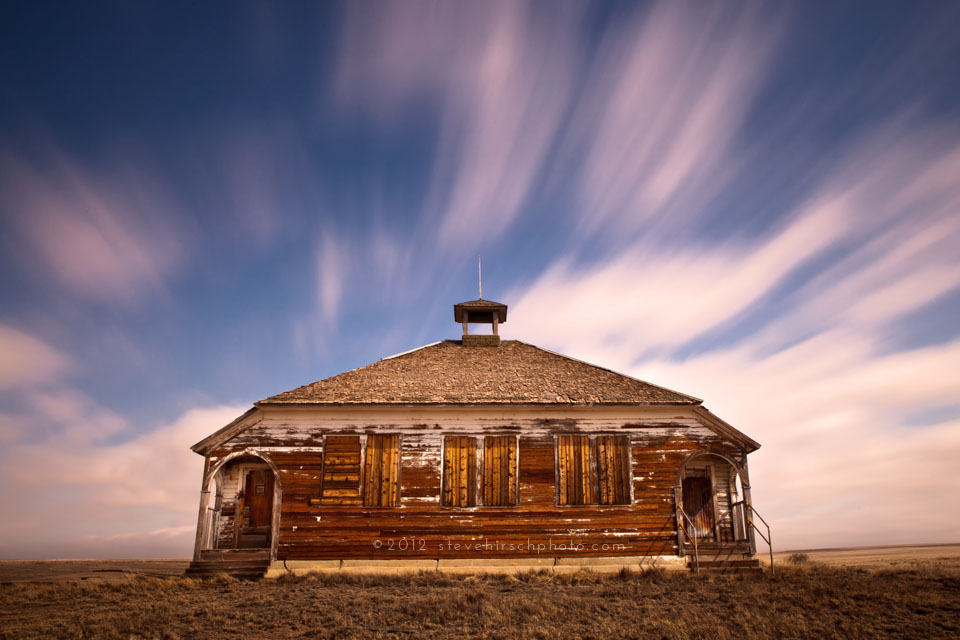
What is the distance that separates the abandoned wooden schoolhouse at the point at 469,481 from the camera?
16609mm

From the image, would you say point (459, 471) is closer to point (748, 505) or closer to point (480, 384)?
point (480, 384)

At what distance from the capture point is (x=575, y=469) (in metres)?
17.3

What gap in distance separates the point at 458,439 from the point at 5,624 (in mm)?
10790

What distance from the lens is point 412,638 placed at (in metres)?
10.2

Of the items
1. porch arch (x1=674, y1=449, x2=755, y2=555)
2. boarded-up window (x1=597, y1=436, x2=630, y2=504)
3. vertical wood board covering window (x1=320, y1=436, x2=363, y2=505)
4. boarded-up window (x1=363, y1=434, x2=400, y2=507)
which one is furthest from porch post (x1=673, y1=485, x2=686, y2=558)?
vertical wood board covering window (x1=320, y1=436, x2=363, y2=505)

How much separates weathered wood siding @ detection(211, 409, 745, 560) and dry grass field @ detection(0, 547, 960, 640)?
108 cm

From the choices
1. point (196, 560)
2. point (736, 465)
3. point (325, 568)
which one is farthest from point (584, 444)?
point (196, 560)

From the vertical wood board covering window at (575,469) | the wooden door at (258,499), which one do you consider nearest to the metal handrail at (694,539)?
the vertical wood board covering window at (575,469)

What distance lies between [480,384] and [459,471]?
2899 millimetres

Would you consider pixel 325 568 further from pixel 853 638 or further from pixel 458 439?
pixel 853 638

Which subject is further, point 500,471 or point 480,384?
point 480,384

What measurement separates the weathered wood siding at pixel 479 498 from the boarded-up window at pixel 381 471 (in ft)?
0.60

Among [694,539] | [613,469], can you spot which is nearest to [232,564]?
[613,469]

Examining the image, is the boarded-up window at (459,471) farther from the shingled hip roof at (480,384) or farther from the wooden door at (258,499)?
the wooden door at (258,499)
